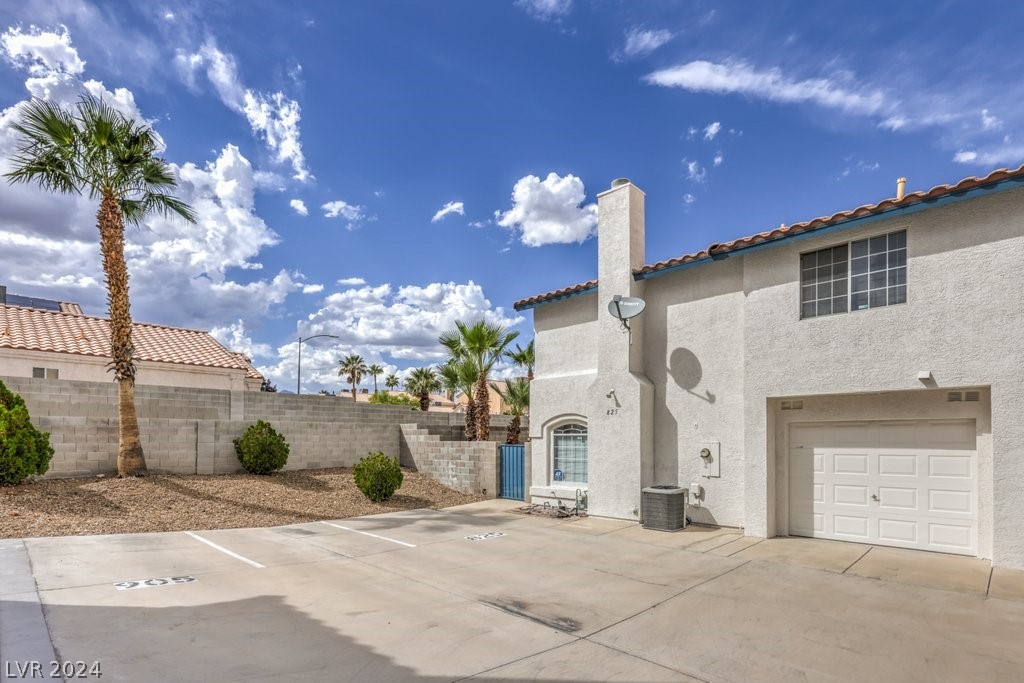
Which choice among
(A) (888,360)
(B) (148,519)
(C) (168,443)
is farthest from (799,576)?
(C) (168,443)

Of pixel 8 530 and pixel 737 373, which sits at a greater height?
pixel 737 373

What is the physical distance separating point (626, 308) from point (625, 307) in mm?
A: 35

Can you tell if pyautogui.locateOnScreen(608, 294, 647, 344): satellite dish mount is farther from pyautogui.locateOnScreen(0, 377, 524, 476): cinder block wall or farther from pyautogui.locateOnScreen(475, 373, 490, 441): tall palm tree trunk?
pyautogui.locateOnScreen(0, 377, 524, 476): cinder block wall

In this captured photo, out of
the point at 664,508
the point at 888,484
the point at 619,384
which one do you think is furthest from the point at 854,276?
the point at 664,508

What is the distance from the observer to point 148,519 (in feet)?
36.9

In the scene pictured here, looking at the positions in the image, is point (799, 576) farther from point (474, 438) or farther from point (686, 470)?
point (474, 438)

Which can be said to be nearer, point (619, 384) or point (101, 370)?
point (619, 384)

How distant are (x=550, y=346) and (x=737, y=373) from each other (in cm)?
545

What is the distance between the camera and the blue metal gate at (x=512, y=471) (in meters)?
15.6

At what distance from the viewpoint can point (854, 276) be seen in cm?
1013

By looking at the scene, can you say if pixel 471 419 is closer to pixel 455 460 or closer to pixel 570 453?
pixel 455 460

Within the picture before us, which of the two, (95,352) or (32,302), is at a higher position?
(32,302)

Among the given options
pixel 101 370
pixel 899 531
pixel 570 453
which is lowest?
pixel 899 531

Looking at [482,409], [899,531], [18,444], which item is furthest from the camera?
[482,409]
